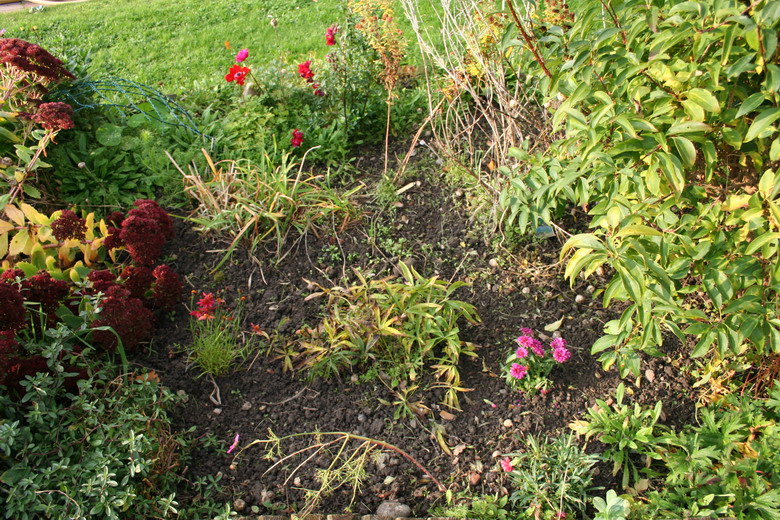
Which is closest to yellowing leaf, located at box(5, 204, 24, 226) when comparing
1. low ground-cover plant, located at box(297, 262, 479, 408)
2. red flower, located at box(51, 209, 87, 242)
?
red flower, located at box(51, 209, 87, 242)

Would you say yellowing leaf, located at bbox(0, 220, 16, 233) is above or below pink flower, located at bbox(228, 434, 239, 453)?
above

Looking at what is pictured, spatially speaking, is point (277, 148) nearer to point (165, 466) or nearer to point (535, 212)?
point (535, 212)

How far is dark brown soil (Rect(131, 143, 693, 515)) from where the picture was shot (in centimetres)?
238

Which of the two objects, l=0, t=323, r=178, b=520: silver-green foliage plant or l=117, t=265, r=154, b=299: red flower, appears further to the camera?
l=117, t=265, r=154, b=299: red flower

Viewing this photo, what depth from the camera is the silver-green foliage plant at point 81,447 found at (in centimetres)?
205

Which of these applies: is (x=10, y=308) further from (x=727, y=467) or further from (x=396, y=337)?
(x=727, y=467)

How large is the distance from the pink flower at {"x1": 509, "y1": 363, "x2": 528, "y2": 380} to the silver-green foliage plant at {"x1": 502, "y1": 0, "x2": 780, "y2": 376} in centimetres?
A: 33

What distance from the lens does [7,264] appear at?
2.82m

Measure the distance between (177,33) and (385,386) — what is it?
4.52 meters

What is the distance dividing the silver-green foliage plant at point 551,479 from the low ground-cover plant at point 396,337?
40 centimetres

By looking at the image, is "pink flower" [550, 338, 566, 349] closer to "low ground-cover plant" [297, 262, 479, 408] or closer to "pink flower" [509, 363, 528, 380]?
"pink flower" [509, 363, 528, 380]

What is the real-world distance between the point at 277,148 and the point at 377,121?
70 centimetres

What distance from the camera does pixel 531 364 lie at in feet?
8.66

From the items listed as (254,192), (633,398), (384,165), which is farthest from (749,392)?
(254,192)
